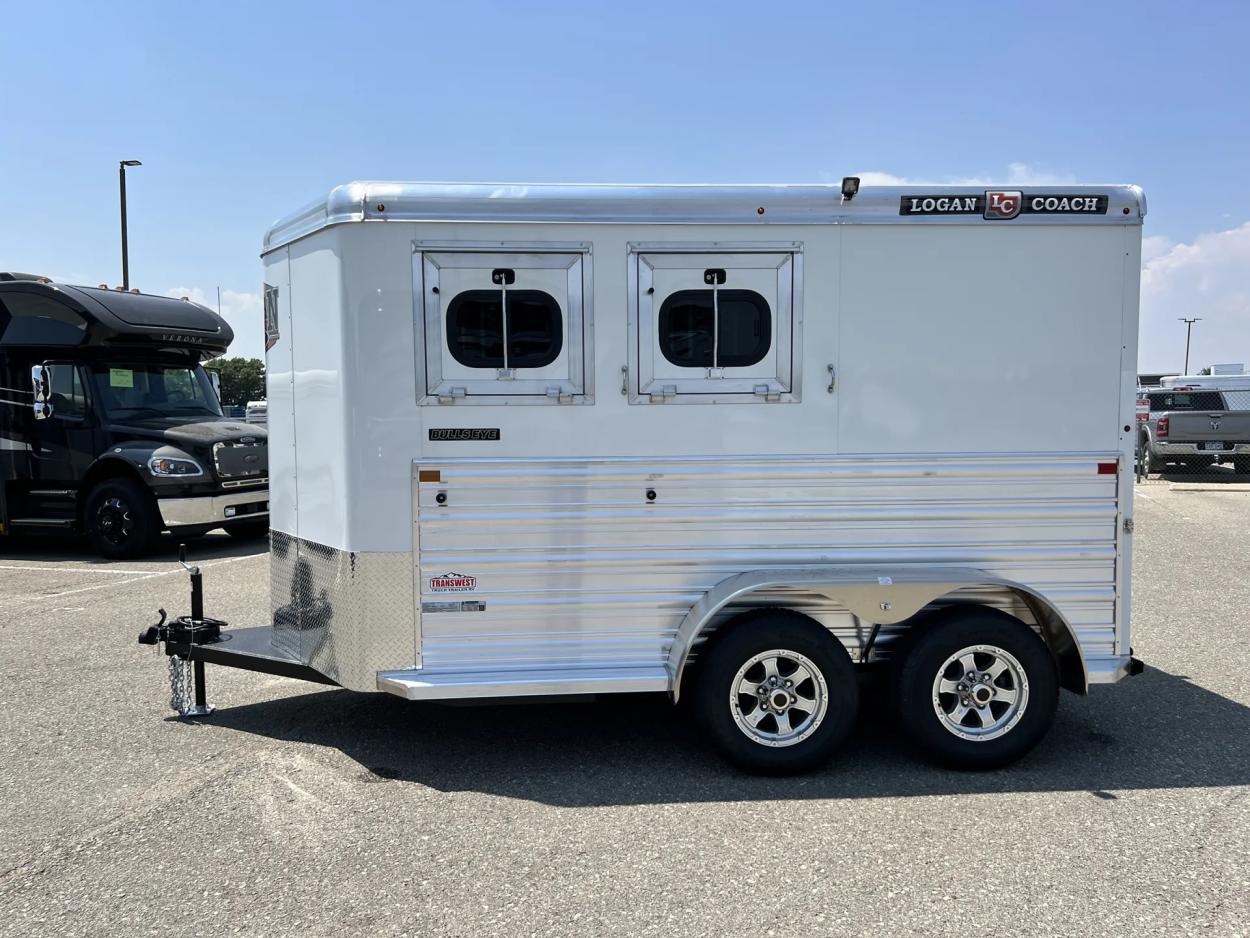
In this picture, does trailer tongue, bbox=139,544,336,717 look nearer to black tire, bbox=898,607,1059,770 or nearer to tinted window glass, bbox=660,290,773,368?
tinted window glass, bbox=660,290,773,368

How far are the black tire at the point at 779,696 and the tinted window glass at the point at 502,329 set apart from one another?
154cm

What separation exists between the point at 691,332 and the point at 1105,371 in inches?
78.4

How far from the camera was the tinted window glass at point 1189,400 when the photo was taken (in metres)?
18.0

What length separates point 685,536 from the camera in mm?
4289

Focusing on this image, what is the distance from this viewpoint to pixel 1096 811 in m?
3.94

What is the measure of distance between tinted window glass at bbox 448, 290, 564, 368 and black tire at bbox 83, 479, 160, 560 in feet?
25.5

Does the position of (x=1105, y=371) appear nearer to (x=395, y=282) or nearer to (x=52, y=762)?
(x=395, y=282)

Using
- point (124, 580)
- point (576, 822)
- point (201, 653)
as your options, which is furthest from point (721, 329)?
point (124, 580)

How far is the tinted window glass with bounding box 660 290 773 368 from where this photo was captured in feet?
14.0

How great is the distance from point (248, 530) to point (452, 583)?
340 inches

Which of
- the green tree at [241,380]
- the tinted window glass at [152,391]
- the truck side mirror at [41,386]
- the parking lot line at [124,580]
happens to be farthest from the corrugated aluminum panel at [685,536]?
the green tree at [241,380]

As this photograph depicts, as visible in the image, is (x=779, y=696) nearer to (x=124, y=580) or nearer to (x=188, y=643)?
(x=188, y=643)

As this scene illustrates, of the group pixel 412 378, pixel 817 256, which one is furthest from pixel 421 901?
pixel 817 256

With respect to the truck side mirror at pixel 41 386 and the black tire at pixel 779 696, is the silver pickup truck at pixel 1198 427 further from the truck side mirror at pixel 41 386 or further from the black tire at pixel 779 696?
the truck side mirror at pixel 41 386
